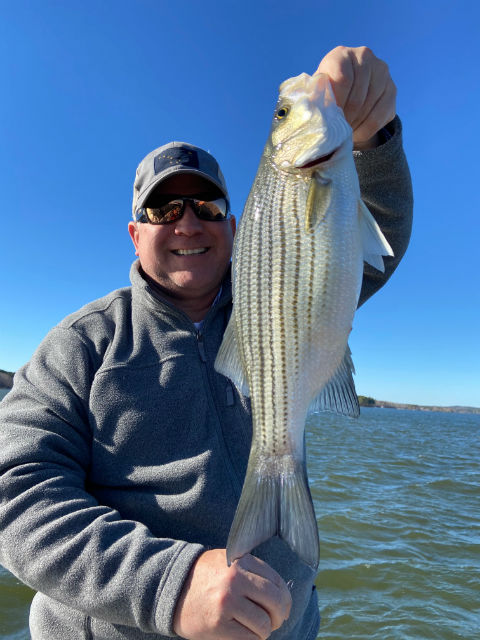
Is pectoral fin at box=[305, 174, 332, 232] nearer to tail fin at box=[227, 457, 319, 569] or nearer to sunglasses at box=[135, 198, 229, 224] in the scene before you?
tail fin at box=[227, 457, 319, 569]

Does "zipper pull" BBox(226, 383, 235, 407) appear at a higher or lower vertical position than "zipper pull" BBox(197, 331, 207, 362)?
lower

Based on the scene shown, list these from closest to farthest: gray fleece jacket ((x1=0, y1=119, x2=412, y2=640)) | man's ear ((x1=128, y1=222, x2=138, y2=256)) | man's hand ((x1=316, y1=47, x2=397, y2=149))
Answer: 1. gray fleece jacket ((x1=0, y1=119, x2=412, y2=640))
2. man's hand ((x1=316, y1=47, x2=397, y2=149))
3. man's ear ((x1=128, y1=222, x2=138, y2=256))

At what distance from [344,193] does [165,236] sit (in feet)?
4.55

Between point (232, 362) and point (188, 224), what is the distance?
4.08ft

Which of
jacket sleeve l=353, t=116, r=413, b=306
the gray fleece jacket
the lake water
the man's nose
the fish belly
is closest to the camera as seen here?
the fish belly

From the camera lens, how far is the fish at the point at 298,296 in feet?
5.72

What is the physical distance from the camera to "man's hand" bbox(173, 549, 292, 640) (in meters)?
1.64

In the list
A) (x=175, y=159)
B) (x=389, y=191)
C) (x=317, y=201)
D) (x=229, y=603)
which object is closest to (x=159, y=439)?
(x=229, y=603)

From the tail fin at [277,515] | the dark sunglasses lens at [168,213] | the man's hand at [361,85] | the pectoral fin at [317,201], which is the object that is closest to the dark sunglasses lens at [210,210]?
the dark sunglasses lens at [168,213]

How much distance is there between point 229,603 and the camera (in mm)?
1633

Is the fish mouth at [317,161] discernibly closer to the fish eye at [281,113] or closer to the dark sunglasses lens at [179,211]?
the fish eye at [281,113]

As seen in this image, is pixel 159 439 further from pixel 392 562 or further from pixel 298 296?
pixel 392 562

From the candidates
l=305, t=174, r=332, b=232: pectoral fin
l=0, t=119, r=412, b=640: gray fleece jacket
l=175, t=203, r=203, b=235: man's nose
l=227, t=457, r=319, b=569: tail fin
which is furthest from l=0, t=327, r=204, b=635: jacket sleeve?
l=305, t=174, r=332, b=232: pectoral fin

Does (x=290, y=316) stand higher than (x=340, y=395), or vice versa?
(x=290, y=316)
